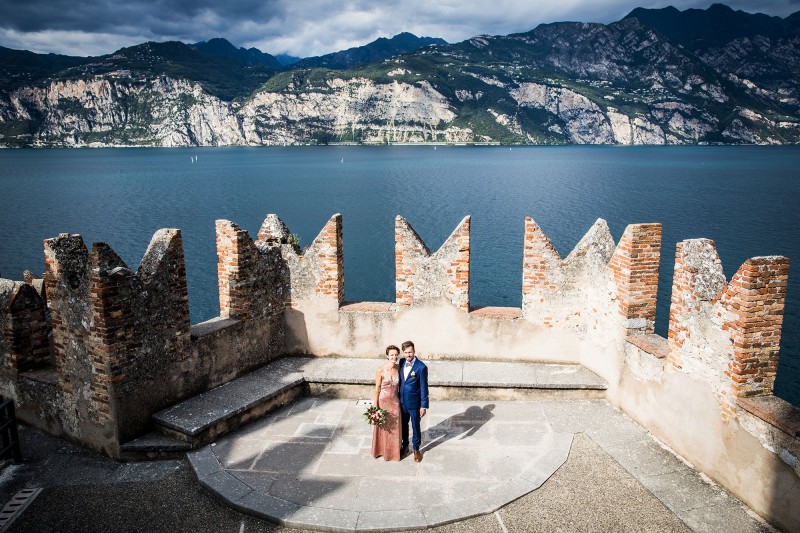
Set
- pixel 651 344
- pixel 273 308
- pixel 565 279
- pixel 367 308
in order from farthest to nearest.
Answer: pixel 367 308, pixel 273 308, pixel 565 279, pixel 651 344

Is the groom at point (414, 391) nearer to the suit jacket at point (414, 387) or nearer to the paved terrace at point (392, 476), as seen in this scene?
the suit jacket at point (414, 387)

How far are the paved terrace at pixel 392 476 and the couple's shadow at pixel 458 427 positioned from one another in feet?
0.09

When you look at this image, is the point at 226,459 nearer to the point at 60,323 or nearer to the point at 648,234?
the point at 60,323

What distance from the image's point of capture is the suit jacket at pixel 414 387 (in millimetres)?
7285

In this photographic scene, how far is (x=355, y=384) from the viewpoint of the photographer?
30.5ft

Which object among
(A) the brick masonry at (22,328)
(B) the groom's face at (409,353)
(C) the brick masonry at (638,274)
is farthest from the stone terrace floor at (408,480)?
(C) the brick masonry at (638,274)

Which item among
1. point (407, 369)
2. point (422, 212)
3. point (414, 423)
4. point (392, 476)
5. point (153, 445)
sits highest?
point (407, 369)

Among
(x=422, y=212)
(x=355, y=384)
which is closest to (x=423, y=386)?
(x=355, y=384)

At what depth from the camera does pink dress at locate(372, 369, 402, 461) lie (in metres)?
7.31

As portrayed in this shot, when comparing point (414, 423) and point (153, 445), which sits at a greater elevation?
point (414, 423)

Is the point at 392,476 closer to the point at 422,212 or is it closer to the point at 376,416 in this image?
the point at 376,416

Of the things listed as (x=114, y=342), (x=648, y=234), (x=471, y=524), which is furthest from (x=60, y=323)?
(x=648, y=234)

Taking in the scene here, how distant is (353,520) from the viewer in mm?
6180

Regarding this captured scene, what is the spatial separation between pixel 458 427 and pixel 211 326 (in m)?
4.40
